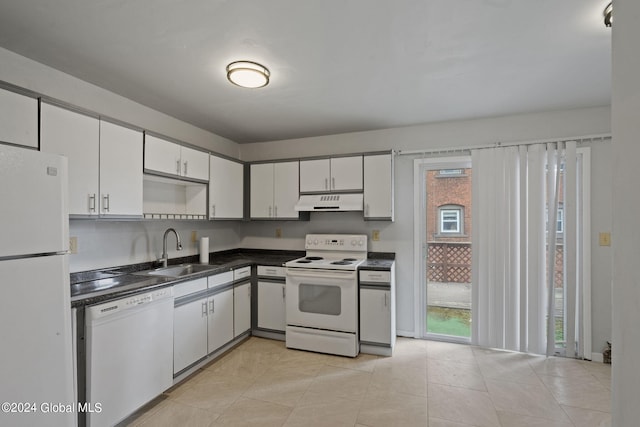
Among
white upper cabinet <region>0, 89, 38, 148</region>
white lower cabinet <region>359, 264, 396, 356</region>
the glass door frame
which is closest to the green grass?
the glass door frame

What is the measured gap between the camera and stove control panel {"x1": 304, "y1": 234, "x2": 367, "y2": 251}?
3.66 meters

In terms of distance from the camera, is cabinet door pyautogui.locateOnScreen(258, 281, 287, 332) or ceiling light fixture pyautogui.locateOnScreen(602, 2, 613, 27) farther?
cabinet door pyautogui.locateOnScreen(258, 281, 287, 332)

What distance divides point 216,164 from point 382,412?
2.94 metres

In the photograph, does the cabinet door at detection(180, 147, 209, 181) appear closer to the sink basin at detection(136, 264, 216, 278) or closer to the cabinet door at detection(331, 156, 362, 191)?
the sink basin at detection(136, 264, 216, 278)

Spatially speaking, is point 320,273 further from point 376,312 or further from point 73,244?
point 73,244

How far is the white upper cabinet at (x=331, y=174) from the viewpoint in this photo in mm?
3535

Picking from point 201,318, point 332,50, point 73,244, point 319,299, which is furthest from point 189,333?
point 332,50

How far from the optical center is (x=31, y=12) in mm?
1646

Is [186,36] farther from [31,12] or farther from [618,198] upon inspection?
[618,198]

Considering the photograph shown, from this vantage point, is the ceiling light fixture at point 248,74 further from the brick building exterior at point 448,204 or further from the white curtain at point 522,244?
the white curtain at point 522,244

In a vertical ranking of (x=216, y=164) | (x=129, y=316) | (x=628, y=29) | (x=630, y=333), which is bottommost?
(x=129, y=316)

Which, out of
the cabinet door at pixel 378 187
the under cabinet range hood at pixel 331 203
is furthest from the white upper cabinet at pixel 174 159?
the cabinet door at pixel 378 187

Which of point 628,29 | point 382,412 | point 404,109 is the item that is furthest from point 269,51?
point 382,412

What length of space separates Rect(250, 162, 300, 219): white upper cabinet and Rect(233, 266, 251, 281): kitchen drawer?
76 cm
